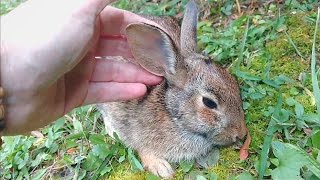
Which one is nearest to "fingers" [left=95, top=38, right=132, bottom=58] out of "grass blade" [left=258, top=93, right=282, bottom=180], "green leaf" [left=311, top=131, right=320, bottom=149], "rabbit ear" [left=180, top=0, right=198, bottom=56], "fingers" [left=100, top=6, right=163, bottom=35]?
"fingers" [left=100, top=6, right=163, bottom=35]

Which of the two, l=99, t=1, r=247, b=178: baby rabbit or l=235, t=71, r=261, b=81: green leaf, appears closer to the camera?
l=99, t=1, r=247, b=178: baby rabbit

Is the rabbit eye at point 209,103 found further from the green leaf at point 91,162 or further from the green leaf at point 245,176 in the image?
the green leaf at point 91,162

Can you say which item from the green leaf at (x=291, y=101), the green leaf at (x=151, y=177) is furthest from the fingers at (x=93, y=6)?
the green leaf at (x=291, y=101)

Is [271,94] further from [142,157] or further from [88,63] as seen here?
[88,63]

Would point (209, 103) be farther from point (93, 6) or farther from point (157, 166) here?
point (93, 6)

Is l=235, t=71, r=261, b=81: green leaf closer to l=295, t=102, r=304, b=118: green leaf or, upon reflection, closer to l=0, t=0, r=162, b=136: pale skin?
l=295, t=102, r=304, b=118: green leaf

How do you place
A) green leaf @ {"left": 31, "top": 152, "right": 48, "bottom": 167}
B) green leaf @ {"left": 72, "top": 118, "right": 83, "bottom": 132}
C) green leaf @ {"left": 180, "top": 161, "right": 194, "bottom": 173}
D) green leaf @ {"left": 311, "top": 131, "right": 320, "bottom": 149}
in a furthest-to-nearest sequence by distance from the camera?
green leaf @ {"left": 72, "top": 118, "right": 83, "bottom": 132} → green leaf @ {"left": 31, "top": 152, "right": 48, "bottom": 167} → green leaf @ {"left": 180, "top": 161, "right": 194, "bottom": 173} → green leaf @ {"left": 311, "top": 131, "right": 320, "bottom": 149}

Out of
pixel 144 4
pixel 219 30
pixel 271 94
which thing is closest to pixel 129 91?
pixel 271 94

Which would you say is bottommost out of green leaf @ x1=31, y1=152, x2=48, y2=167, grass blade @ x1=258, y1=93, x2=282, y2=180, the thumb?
green leaf @ x1=31, y1=152, x2=48, y2=167
